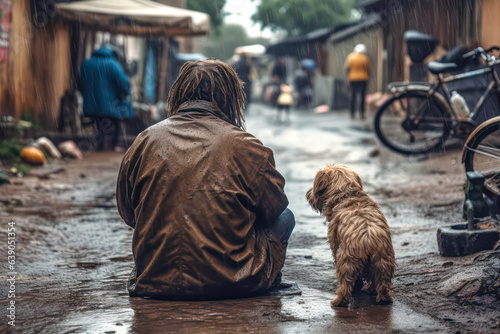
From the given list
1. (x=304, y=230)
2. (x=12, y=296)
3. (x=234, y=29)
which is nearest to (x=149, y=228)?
(x=12, y=296)

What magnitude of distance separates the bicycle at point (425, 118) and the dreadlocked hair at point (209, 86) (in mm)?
4783

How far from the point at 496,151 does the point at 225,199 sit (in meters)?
2.75

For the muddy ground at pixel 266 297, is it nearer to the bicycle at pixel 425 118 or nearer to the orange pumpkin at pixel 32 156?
the bicycle at pixel 425 118

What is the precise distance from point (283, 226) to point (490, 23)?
9273 millimetres

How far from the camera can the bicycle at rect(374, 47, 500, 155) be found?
7.83 metres

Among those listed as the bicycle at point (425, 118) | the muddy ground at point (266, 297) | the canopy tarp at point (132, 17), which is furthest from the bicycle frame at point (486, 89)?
the canopy tarp at point (132, 17)

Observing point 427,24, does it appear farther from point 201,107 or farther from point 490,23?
point 201,107

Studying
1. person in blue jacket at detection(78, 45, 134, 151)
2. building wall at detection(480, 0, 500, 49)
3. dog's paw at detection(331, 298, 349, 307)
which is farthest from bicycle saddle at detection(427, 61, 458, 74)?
person in blue jacket at detection(78, 45, 134, 151)

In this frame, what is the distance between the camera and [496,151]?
195 inches

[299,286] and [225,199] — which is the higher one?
[225,199]

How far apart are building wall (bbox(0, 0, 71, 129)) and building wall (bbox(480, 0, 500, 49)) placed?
861 centimetres

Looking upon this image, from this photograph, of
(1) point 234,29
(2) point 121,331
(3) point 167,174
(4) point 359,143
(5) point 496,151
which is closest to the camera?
(2) point 121,331

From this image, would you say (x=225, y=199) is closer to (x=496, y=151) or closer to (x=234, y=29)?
(x=496, y=151)

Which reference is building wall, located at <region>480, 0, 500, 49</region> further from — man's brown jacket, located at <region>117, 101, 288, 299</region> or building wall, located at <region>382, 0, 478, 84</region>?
man's brown jacket, located at <region>117, 101, 288, 299</region>
